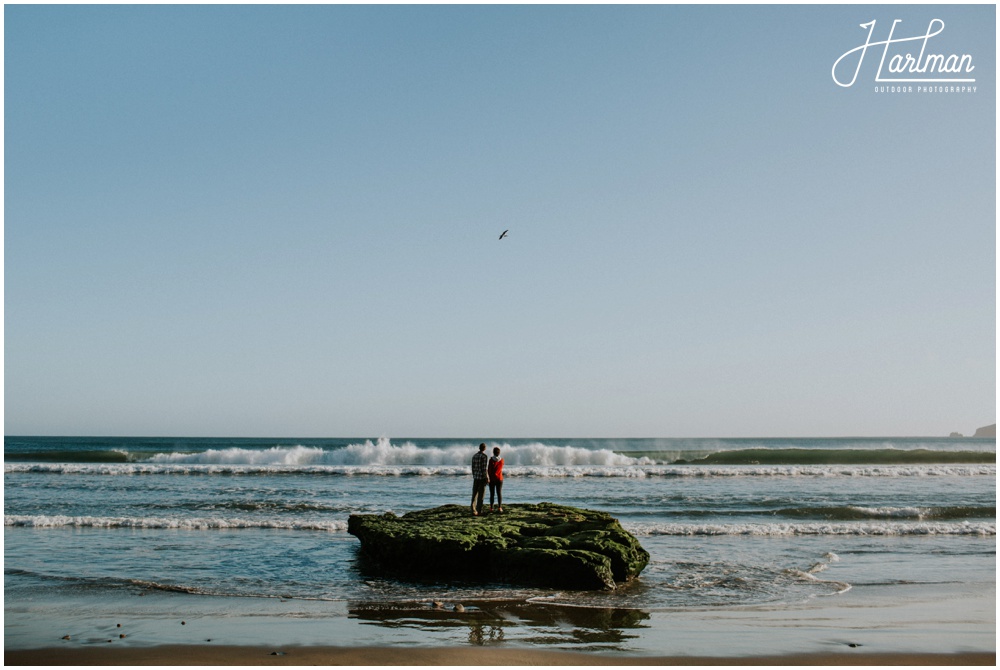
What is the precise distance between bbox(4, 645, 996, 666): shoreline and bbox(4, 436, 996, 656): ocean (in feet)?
0.81

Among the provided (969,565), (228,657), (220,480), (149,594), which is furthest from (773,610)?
(220,480)

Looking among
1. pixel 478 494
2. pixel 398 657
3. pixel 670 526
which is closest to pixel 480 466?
pixel 478 494

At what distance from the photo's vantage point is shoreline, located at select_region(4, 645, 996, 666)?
25.5ft

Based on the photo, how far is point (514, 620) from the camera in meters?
9.49

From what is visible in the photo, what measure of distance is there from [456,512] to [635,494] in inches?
457

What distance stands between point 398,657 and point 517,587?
159 inches

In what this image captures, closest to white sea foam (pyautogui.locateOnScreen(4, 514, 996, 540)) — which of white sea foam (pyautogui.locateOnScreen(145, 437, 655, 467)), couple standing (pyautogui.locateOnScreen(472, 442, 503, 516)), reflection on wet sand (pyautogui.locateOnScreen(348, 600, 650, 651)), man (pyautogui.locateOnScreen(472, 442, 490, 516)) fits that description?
couple standing (pyautogui.locateOnScreen(472, 442, 503, 516))

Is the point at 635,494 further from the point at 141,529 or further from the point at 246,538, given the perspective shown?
the point at 141,529

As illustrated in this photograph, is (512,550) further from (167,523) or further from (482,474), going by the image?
(167,523)

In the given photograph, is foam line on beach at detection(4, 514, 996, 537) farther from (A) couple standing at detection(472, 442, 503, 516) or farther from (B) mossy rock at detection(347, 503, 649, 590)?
(A) couple standing at detection(472, 442, 503, 516)

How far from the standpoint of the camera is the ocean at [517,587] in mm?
8930

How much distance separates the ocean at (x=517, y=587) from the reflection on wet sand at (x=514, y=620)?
41mm

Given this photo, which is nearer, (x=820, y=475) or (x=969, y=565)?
(x=969, y=565)

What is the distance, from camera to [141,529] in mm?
17266
